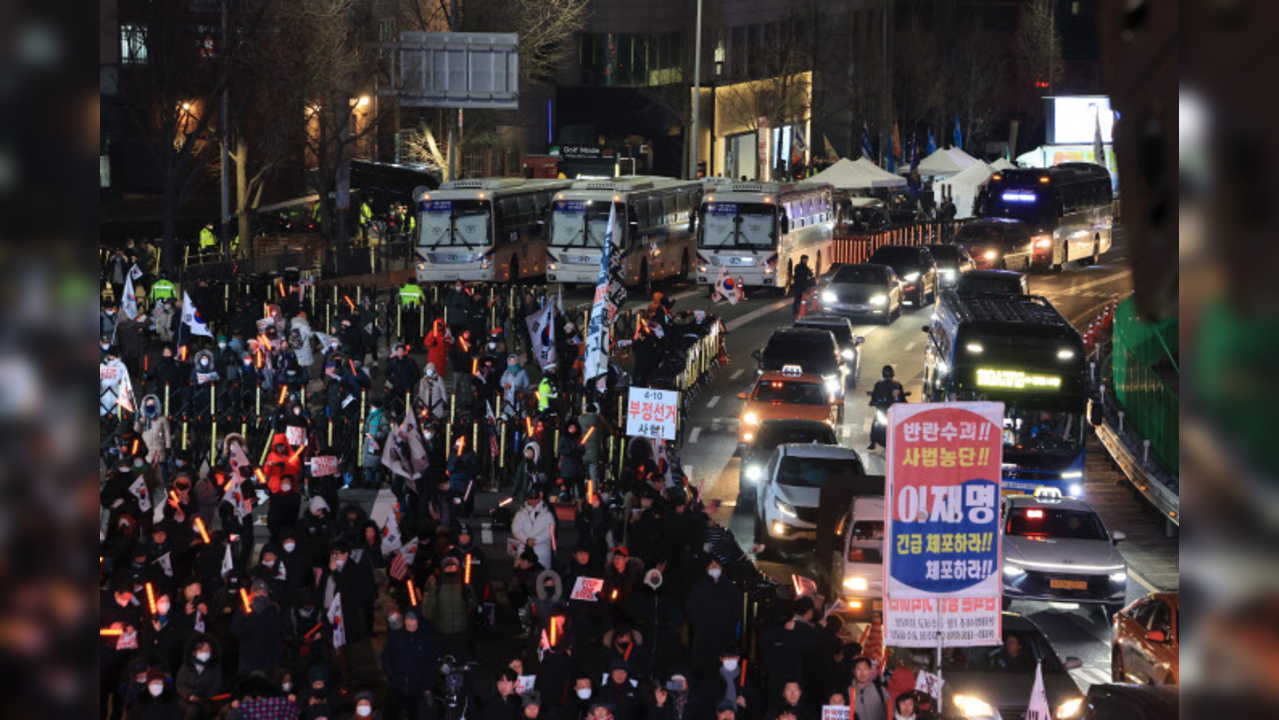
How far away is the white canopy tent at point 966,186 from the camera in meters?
69.9

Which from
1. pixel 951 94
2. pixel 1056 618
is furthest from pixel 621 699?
pixel 951 94

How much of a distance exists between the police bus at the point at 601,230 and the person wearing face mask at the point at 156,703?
30703 mm

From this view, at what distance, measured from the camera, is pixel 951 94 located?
93.8 meters

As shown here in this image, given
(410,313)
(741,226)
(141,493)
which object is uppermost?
(741,226)

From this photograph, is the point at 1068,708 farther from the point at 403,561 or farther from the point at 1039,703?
the point at 403,561

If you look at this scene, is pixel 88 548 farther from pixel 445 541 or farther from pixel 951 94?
pixel 951 94

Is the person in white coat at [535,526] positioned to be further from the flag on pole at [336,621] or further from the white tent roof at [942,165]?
the white tent roof at [942,165]

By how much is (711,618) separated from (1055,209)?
4319cm

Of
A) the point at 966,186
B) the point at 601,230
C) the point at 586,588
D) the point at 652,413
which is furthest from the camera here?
the point at 966,186

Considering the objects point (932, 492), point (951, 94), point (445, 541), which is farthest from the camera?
point (951, 94)

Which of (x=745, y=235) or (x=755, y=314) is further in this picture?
(x=745, y=235)

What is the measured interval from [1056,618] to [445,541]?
7261 mm

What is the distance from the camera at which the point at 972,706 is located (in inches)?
549

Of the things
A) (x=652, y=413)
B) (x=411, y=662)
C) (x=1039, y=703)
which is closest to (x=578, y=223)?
(x=652, y=413)
